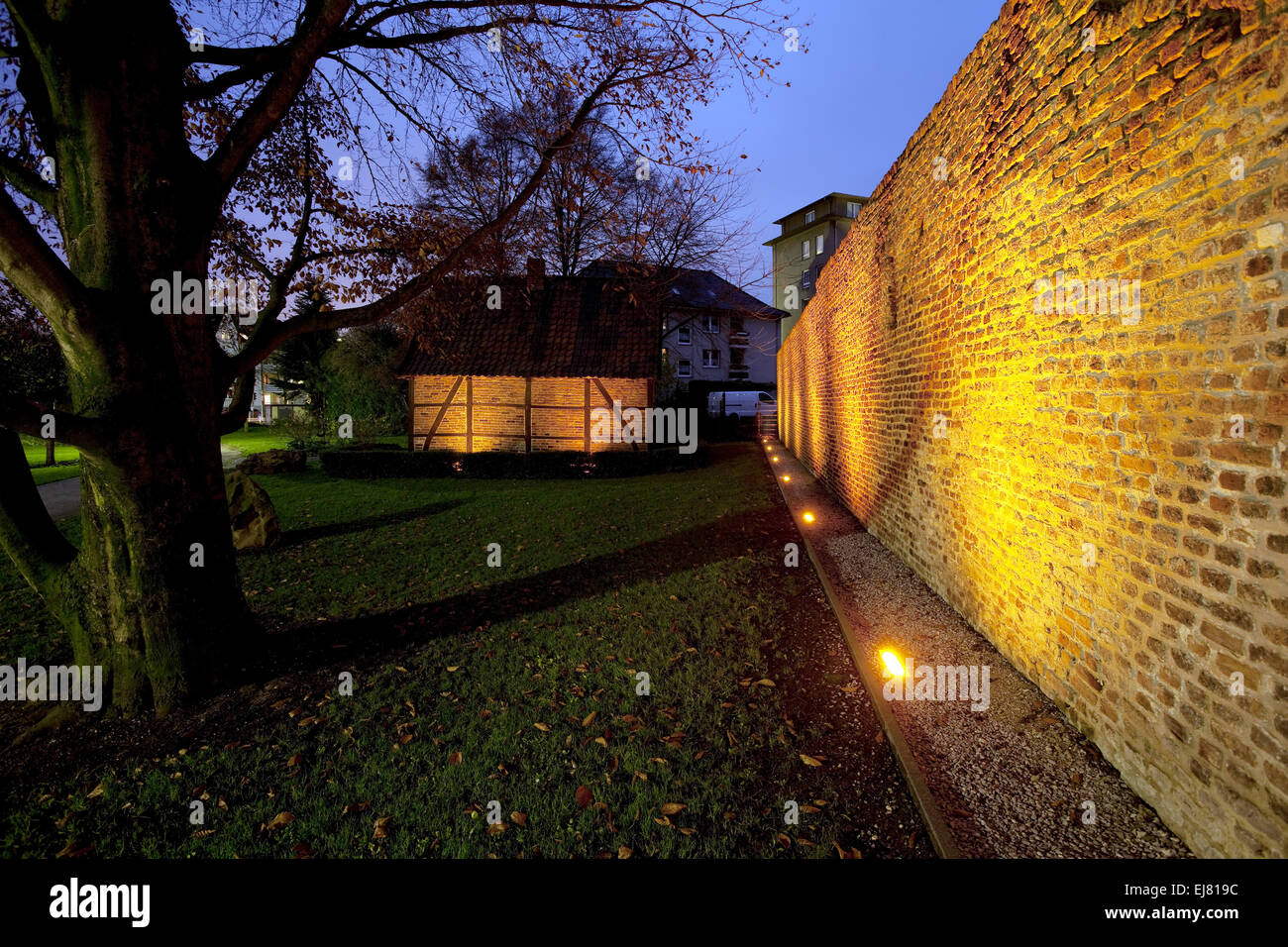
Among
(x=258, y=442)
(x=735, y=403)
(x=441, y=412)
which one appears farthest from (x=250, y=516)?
(x=258, y=442)

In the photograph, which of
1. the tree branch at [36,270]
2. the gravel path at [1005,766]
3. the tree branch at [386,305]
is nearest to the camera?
the gravel path at [1005,766]

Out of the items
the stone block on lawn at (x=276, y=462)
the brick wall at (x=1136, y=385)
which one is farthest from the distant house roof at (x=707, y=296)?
the brick wall at (x=1136, y=385)

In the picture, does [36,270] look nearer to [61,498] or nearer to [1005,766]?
[1005,766]

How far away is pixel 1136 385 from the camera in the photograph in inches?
96.5

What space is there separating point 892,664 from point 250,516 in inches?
314

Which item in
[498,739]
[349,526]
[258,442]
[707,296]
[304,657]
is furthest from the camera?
[707,296]

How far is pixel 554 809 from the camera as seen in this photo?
2.50 metres

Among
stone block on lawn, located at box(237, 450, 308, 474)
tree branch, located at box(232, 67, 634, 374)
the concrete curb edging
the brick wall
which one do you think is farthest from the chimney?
the concrete curb edging

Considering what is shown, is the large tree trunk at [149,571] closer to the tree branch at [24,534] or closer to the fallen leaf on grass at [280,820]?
the tree branch at [24,534]

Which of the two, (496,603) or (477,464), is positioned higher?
(477,464)

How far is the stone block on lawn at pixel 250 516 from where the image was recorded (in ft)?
23.9

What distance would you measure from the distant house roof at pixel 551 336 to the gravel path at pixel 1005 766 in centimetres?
1336
